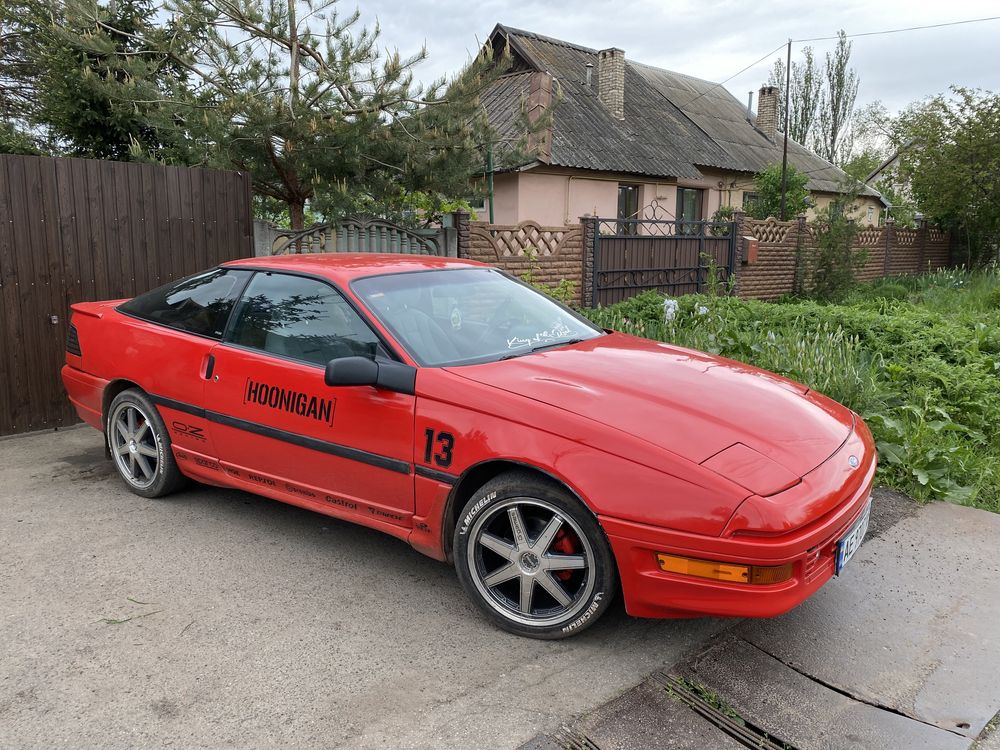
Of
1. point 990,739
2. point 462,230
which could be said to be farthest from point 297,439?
point 462,230

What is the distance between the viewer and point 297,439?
3568 millimetres

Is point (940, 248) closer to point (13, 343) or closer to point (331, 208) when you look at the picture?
point (331, 208)

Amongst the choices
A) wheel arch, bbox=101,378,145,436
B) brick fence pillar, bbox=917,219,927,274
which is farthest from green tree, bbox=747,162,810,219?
wheel arch, bbox=101,378,145,436

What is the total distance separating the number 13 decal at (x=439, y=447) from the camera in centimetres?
307

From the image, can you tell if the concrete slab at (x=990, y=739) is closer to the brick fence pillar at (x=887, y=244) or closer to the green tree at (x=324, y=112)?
the green tree at (x=324, y=112)

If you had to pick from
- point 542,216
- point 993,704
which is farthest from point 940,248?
point 993,704

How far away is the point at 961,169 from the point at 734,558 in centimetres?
1998

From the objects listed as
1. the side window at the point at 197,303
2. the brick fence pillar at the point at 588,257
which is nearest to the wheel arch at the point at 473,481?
the side window at the point at 197,303

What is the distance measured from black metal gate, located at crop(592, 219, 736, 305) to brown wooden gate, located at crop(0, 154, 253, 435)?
5.83 meters

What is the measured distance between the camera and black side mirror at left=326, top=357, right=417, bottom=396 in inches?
124

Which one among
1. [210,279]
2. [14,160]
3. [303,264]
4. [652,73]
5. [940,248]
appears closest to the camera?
[303,264]

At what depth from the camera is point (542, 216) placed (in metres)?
17.7

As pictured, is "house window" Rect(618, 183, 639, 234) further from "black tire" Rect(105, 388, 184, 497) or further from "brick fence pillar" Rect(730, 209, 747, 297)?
"black tire" Rect(105, 388, 184, 497)

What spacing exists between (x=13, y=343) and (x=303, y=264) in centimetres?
312
